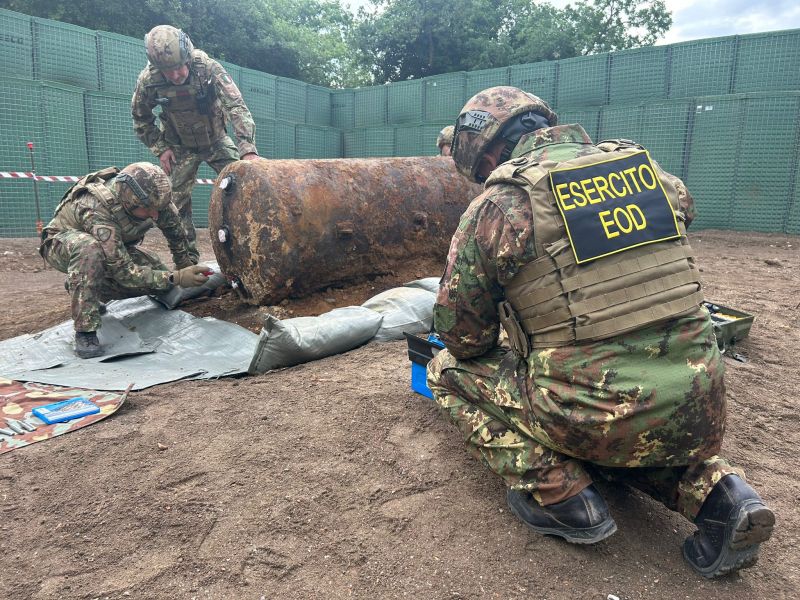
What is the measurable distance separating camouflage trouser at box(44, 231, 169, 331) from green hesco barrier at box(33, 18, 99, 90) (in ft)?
18.5

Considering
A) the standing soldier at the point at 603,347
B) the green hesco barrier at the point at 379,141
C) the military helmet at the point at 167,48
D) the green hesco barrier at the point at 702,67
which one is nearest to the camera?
the standing soldier at the point at 603,347

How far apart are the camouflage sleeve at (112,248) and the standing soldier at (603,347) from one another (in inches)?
106

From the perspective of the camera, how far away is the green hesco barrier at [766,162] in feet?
25.8

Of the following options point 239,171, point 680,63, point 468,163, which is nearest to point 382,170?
point 239,171

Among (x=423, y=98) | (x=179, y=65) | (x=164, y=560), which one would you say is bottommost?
(x=164, y=560)

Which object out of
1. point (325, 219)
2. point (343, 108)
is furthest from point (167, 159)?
point (343, 108)

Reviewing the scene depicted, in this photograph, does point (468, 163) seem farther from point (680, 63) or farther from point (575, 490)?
point (680, 63)

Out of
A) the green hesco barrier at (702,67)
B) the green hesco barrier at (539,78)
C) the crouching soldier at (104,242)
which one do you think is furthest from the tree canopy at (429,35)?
the crouching soldier at (104,242)

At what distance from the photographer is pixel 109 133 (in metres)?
8.48

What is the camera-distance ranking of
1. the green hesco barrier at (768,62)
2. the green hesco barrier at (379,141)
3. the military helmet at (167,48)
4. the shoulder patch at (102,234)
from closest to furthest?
the shoulder patch at (102,234), the military helmet at (167,48), the green hesco barrier at (768,62), the green hesco barrier at (379,141)

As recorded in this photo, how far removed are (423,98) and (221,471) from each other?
1100 cm

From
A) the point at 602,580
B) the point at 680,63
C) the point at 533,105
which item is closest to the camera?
the point at 602,580

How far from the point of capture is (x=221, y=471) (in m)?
2.04

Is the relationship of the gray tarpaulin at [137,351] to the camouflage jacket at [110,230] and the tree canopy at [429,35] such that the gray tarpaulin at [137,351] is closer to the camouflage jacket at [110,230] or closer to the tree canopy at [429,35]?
the camouflage jacket at [110,230]
